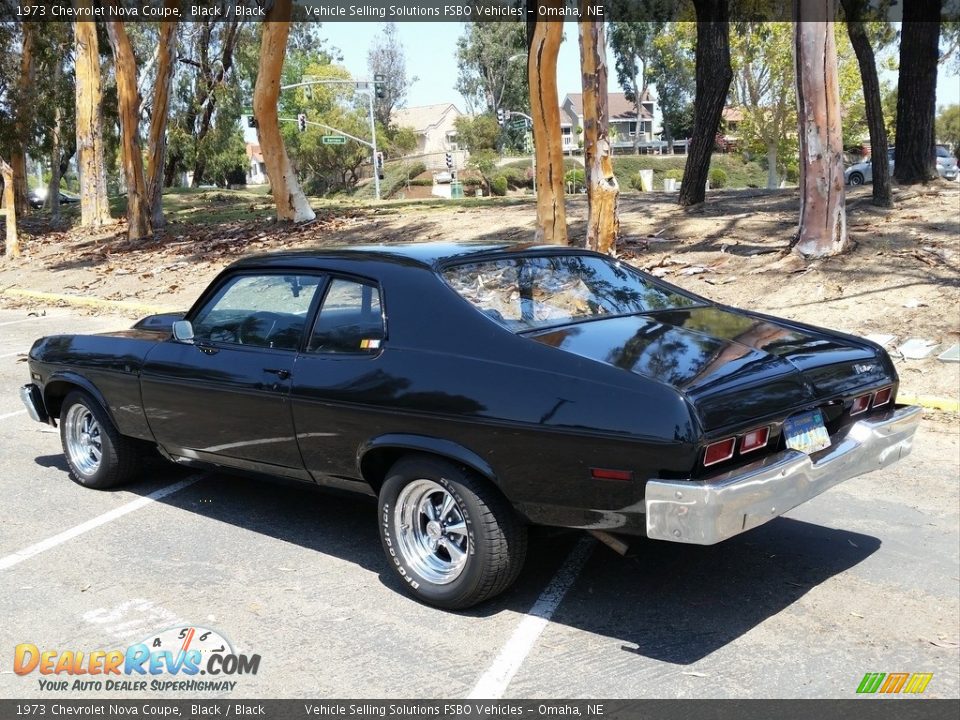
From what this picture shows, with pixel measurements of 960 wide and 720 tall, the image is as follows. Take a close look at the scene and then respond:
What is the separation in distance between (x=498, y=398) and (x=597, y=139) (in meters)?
8.72

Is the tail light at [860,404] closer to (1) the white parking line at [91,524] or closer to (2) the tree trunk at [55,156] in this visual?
(1) the white parking line at [91,524]

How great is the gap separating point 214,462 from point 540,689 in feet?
7.75

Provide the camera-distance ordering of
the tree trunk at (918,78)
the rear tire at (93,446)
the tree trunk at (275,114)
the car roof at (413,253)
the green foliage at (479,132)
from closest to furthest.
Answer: the car roof at (413,253)
the rear tire at (93,446)
the tree trunk at (918,78)
the tree trunk at (275,114)
the green foliage at (479,132)

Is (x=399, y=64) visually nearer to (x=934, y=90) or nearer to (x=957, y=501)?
(x=934, y=90)

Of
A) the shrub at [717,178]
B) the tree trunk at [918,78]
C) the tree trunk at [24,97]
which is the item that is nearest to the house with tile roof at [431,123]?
the shrub at [717,178]

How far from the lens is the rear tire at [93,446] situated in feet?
19.1

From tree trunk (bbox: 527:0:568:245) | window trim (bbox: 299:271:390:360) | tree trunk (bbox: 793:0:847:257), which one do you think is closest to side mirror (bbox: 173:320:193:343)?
window trim (bbox: 299:271:390:360)

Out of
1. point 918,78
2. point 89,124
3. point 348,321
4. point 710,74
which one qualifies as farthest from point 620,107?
point 348,321

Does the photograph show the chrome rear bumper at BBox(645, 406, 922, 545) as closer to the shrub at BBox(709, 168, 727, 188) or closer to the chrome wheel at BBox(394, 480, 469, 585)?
the chrome wheel at BBox(394, 480, 469, 585)

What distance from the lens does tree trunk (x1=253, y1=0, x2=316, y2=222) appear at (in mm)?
17328

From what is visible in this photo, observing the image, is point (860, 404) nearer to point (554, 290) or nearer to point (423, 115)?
point (554, 290)

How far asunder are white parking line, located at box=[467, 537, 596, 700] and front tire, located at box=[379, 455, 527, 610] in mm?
213

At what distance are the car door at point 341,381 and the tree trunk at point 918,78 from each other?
43.5 feet

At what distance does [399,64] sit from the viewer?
78.8m
